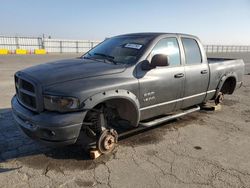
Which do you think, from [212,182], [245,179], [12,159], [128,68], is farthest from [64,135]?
[245,179]

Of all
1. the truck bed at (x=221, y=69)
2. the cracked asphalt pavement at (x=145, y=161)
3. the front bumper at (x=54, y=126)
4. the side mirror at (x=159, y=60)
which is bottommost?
the cracked asphalt pavement at (x=145, y=161)

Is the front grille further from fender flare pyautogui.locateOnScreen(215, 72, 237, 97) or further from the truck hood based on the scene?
fender flare pyautogui.locateOnScreen(215, 72, 237, 97)

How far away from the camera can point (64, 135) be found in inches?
128

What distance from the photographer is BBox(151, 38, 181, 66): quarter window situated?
4.59 metres

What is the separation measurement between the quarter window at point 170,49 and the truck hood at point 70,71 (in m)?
0.96

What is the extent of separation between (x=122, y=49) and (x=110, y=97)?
4.28 ft

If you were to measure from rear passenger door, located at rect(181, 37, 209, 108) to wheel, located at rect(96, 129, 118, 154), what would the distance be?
6.08 feet

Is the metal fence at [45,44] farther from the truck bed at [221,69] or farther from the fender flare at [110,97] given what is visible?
the fender flare at [110,97]

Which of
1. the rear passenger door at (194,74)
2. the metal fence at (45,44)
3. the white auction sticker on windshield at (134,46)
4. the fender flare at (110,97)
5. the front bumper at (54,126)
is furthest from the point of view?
the metal fence at (45,44)

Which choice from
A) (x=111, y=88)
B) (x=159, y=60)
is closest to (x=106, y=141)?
(x=111, y=88)

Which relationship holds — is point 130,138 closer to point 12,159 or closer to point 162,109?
point 162,109

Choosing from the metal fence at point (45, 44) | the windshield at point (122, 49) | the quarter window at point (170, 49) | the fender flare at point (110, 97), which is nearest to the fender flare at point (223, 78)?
the quarter window at point (170, 49)

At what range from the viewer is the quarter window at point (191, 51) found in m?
5.16

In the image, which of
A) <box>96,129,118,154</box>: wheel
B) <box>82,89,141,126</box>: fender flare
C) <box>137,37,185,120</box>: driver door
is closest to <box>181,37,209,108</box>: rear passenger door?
<box>137,37,185,120</box>: driver door
